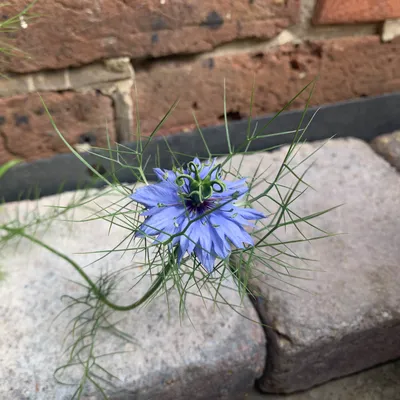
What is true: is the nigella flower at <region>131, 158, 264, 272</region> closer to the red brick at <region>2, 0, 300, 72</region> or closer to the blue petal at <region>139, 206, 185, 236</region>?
the blue petal at <region>139, 206, 185, 236</region>

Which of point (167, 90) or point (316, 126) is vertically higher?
point (167, 90)

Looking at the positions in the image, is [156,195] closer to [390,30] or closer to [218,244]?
[218,244]

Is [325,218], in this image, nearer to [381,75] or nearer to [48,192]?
[381,75]

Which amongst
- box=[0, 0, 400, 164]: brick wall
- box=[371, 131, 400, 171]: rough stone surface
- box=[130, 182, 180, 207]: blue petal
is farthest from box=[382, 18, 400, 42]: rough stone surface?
box=[130, 182, 180, 207]: blue petal

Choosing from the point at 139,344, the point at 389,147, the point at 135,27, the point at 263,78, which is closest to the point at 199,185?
the point at 139,344

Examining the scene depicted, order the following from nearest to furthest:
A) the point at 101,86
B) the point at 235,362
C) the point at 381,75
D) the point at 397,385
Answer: the point at 235,362 < the point at 397,385 < the point at 101,86 < the point at 381,75

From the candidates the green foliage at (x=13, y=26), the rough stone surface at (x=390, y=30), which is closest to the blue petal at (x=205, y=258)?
the green foliage at (x=13, y=26)

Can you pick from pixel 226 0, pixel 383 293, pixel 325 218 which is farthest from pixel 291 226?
pixel 226 0
